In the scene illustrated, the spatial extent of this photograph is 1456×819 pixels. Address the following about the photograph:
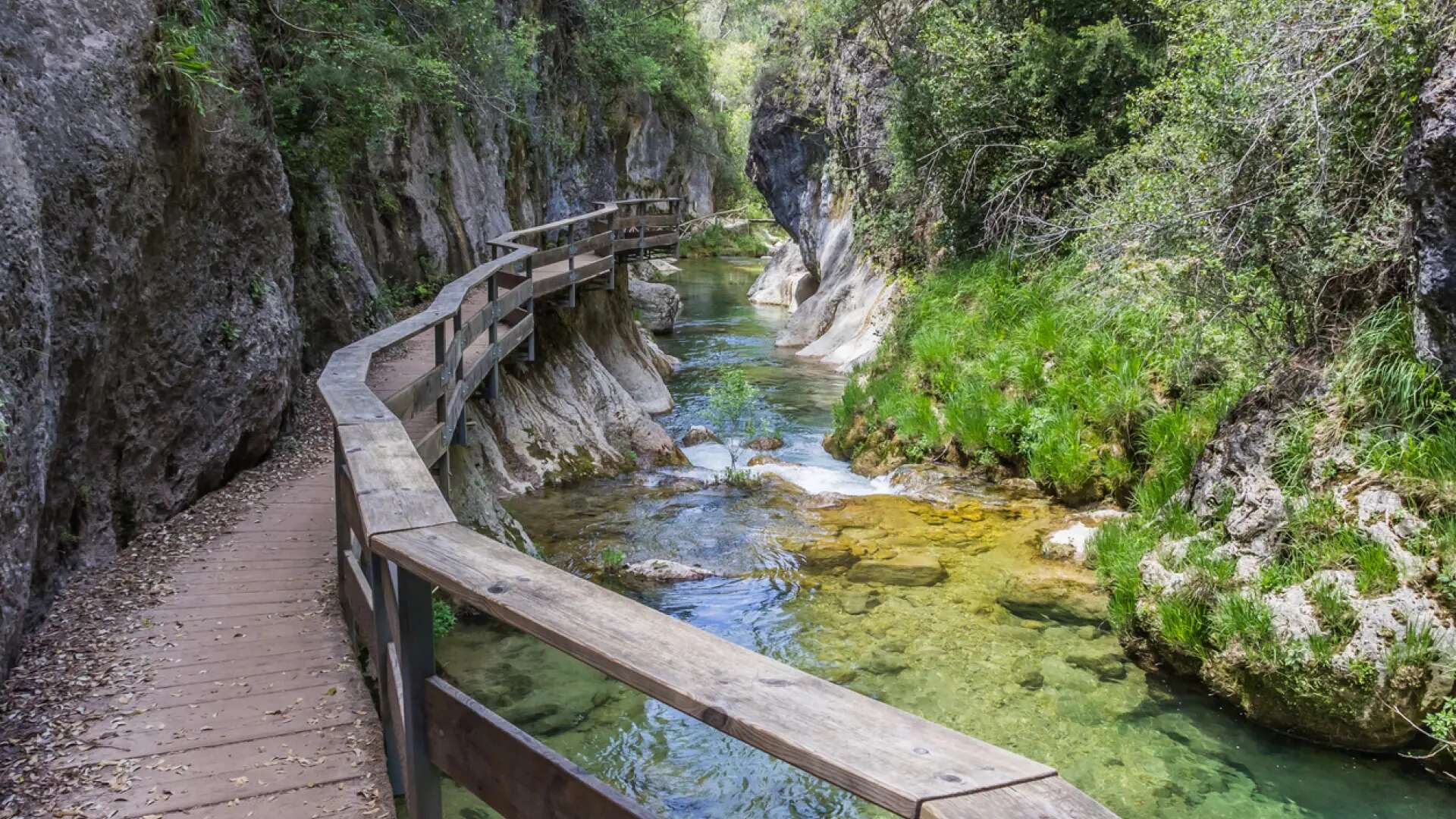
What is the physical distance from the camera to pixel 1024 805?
1.26 metres

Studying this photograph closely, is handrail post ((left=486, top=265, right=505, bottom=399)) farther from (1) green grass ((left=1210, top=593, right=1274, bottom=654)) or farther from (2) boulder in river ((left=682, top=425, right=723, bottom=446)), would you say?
(1) green grass ((left=1210, top=593, right=1274, bottom=654))

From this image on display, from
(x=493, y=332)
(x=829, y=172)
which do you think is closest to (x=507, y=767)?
(x=493, y=332)

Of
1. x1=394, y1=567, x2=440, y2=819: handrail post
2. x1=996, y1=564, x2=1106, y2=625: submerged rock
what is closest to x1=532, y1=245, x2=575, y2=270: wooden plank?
x1=996, y1=564, x2=1106, y2=625: submerged rock

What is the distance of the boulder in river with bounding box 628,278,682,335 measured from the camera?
25.5 m

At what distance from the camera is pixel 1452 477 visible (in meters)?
5.74

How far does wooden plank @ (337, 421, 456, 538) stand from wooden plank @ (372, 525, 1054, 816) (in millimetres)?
499

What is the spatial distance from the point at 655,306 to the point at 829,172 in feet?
18.4

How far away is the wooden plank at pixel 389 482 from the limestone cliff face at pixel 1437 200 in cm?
554

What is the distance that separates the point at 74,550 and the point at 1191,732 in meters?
6.31

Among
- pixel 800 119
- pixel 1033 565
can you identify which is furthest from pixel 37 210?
pixel 800 119

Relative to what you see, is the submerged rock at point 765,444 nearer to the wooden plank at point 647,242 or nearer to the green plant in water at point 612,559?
the wooden plank at point 647,242

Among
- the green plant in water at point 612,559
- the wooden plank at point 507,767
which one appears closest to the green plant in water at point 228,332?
the green plant in water at point 612,559

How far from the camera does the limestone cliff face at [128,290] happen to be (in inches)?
176

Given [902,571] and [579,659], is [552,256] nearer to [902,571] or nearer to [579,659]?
[902,571]
